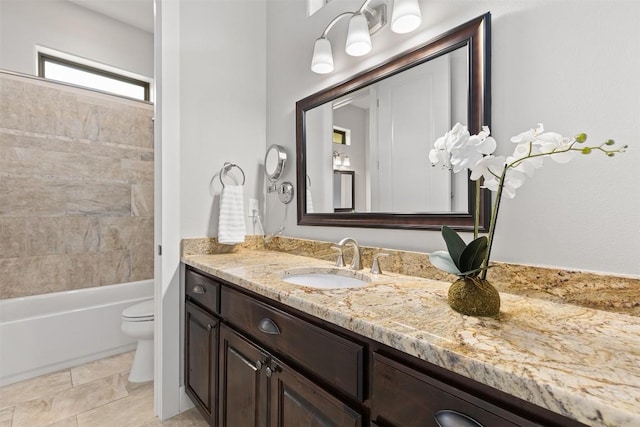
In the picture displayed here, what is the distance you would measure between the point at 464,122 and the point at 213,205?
146 centimetres

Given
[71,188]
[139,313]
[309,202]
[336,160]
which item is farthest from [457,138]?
[71,188]

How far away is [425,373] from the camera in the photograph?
604 millimetres

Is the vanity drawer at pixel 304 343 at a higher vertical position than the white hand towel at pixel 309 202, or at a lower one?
lower

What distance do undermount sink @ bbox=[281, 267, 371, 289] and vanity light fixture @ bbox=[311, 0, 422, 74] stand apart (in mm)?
1032

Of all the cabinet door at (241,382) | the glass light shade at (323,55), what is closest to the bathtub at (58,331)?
the cabinet door at (241,382)

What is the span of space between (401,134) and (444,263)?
74cm

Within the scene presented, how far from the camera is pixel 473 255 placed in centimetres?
75

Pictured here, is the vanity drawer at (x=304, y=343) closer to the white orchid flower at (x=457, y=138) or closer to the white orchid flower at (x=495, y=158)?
the white orchid flower at (x=495, y=158)

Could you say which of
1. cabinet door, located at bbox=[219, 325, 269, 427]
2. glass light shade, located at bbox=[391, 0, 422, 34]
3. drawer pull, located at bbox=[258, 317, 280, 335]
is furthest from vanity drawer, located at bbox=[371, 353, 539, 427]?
glass light shade, located at bbox=[391, 0, 422, 34]

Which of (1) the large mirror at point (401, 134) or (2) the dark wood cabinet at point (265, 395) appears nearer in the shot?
(2) the dark wood cabinet at point (265, 395)

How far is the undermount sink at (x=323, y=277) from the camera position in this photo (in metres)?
1.35

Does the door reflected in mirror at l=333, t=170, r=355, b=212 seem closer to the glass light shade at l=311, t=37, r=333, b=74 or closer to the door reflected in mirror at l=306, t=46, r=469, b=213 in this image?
the door reflected in mirror at l=306, t=46, r=469, b=213

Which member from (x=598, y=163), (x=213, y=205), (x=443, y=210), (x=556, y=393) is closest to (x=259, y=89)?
(x=213, y=205)

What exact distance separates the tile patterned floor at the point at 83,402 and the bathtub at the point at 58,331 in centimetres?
10
